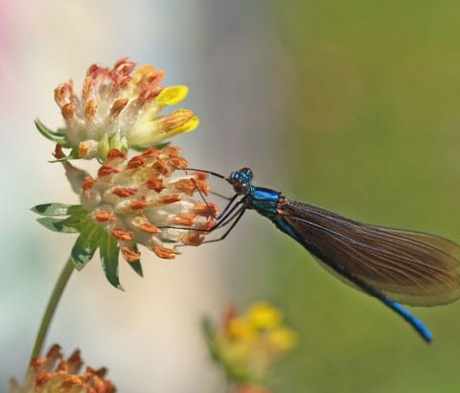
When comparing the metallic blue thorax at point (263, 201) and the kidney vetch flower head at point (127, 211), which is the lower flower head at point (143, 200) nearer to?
the kidney vetch flower head at point (127, 211)

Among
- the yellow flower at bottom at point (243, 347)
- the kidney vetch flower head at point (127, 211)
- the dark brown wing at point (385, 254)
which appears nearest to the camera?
the kidney vetch flower head at point (127, 211)

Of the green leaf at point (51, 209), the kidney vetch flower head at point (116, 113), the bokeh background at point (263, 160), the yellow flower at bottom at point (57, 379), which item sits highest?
the bokeh background at point (263, 160)

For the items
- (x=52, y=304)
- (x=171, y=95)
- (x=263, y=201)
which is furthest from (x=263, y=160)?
(x=52, y=304)

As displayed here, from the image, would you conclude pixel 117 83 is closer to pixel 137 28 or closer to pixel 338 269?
pixel 338 269

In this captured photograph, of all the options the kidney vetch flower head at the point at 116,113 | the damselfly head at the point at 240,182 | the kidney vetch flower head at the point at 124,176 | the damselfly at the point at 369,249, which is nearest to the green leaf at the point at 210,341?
the damselfly at the point at 369,249

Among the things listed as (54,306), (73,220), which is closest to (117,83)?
(73,220)

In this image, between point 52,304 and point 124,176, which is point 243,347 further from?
point 52,304
